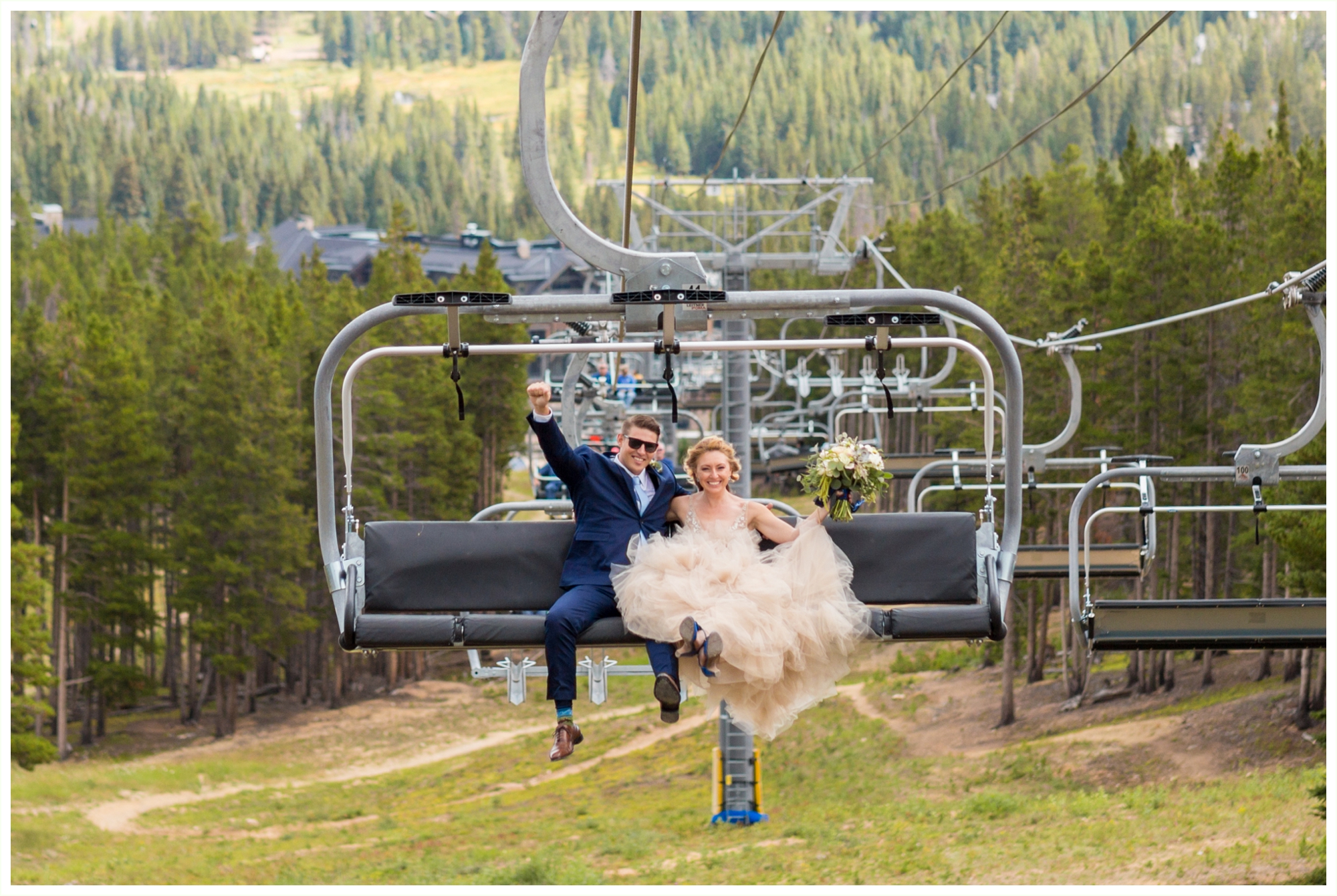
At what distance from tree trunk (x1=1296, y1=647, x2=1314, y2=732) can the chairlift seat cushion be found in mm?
18128

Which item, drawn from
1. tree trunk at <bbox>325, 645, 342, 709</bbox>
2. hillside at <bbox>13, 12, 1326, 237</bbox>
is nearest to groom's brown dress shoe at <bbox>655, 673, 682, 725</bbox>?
tree trunk at <bbox>325, 645, 342, 709</bbox>

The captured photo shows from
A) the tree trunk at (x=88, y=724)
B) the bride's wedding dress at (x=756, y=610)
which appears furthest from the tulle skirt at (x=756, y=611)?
the tree trunk at (x=88, y=724)

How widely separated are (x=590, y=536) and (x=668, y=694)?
33.9 inches

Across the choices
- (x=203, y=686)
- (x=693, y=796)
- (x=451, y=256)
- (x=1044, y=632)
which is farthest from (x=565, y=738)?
(x=451, y=256)

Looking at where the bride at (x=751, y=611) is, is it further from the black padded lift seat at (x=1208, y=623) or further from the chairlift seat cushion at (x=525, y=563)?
the black padded lift seat at (x=1208, y=623)

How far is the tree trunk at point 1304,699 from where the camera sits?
22336 mm

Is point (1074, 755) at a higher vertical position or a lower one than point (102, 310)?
lower

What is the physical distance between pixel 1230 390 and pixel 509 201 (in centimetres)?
11781

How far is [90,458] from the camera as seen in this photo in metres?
33.0

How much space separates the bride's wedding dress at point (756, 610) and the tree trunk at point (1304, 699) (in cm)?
1832

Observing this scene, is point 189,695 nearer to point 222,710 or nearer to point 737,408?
point 222,710

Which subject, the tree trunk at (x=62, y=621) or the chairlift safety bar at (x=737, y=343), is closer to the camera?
the chairlift safety bar at (x=737, y=343)

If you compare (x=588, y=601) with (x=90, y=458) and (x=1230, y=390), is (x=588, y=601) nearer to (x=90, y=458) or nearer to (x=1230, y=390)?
(x=1230, y=390)

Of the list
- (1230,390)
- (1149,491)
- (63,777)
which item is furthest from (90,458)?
(1149,491)
